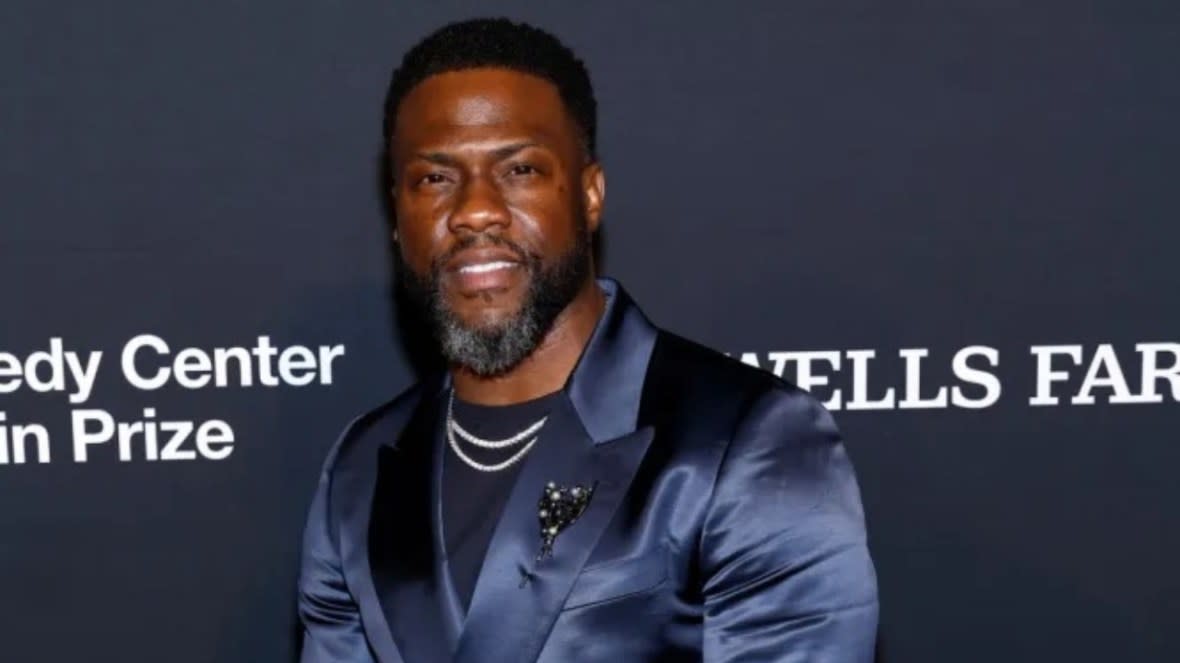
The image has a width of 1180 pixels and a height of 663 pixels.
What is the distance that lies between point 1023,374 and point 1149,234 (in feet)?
0.91

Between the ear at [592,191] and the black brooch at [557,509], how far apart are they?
29 cm

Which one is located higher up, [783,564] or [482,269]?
[482,269]

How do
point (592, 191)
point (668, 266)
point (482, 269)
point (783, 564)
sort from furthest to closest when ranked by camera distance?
point (668, 266) < point (592, 191) < point (482, 269) < point (783, 564)

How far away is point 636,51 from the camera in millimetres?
2059

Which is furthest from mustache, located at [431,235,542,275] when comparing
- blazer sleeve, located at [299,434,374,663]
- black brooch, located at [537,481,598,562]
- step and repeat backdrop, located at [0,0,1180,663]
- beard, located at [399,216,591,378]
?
step and repeat backdrop, located at [0,0,1180,663]

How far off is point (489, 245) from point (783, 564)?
42cm

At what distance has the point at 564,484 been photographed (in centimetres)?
139

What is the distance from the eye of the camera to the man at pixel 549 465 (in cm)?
132

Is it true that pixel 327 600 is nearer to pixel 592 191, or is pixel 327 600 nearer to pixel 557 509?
pixel 557 509

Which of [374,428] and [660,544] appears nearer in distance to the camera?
[660,544]

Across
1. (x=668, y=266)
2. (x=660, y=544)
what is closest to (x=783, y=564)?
(x=660, y=544)

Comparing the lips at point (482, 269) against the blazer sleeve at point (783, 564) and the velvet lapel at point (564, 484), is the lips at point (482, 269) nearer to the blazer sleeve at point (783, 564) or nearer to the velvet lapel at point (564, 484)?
the velvet lapel at point (564, 484)

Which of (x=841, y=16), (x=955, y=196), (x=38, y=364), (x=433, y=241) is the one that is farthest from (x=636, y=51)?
(x=38, y=364)

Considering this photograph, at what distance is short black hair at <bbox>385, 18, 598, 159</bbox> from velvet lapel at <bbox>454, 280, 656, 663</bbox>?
9.2 inches
